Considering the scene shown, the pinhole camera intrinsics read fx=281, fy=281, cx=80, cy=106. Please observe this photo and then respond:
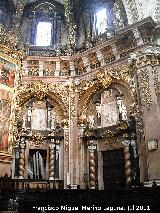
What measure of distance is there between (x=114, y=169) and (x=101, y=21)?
28.6ft

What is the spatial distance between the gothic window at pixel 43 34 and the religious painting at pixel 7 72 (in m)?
2.99

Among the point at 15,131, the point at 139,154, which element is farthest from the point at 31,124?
the point at 139,154

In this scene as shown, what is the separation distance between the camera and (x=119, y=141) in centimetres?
1365

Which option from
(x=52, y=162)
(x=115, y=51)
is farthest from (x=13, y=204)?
(x=115, y=51)

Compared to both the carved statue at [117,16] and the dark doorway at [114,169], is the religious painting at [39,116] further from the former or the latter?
the carved statue at [117,16]

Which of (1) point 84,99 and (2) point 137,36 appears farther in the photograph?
Answer: (1) point 84,99

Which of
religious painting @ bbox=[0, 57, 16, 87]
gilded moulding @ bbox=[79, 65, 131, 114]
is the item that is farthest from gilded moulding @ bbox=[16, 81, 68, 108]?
gilded moulding @ bbox=[79, 65, 131, 114]

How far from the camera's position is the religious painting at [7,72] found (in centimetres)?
1457

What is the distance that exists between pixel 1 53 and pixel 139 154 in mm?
8605

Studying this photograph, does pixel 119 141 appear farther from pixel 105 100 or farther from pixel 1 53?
pixel 1 53

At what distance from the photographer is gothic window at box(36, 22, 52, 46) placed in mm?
17359

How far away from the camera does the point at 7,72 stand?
1484 cm

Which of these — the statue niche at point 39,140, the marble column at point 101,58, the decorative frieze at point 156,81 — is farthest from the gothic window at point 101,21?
the statue niche at point 39,140

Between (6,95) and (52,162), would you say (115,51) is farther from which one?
(52,162)
